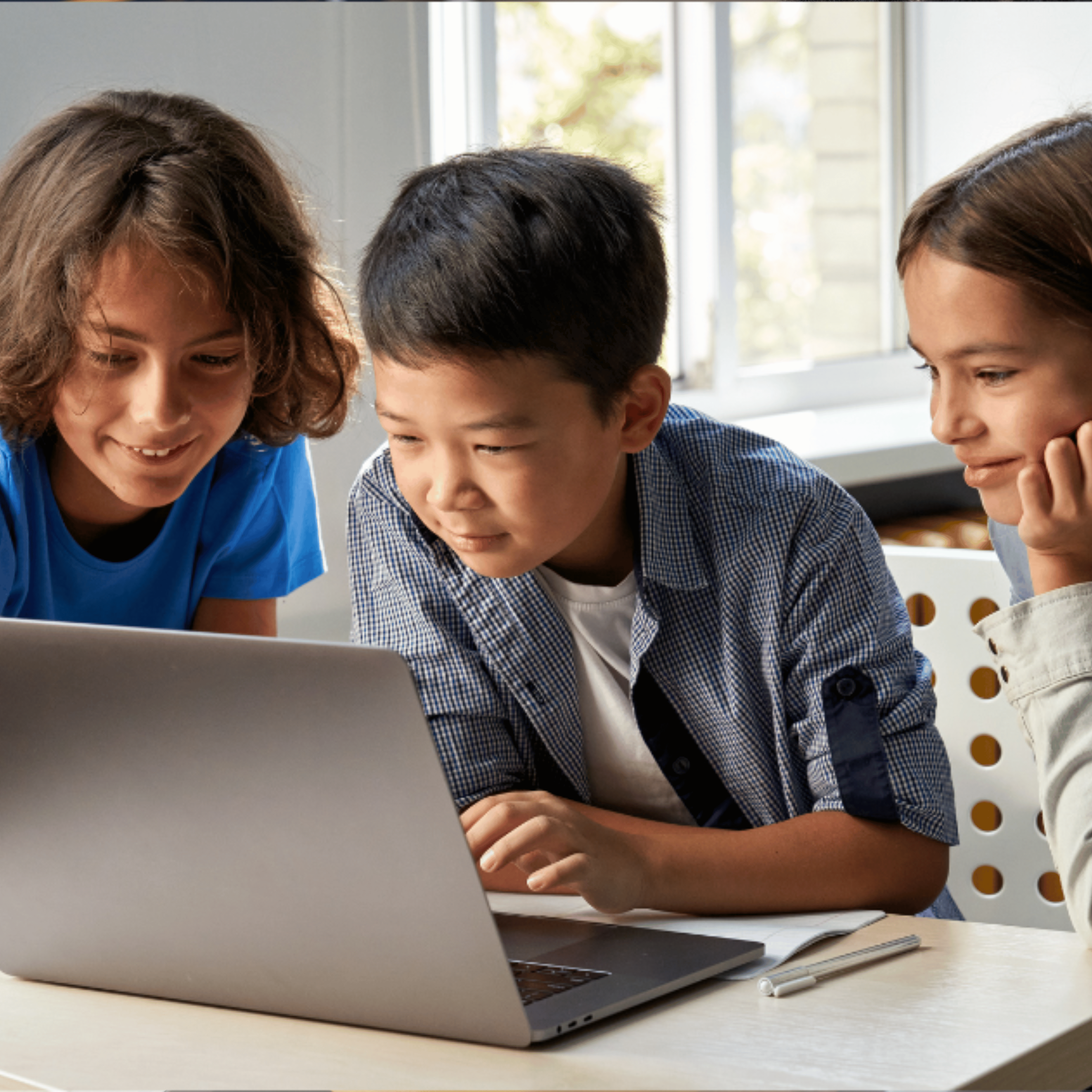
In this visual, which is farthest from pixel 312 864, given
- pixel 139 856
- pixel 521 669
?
pixel 521 669

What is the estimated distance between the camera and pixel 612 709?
108cm

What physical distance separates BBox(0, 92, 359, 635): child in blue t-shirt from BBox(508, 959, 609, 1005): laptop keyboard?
0.50m

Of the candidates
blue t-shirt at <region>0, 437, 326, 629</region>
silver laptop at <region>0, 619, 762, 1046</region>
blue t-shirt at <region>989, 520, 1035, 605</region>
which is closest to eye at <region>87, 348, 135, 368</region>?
blue t-shirt at <region>0, 437, 326, 629</region>

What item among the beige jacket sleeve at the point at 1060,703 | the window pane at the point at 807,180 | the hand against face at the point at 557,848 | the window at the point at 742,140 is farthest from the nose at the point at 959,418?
the window pane at the point at 807,180

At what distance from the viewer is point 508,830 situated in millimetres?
808

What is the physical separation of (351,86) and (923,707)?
892mm

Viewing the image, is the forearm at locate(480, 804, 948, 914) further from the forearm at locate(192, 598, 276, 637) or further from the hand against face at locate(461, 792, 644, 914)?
the forearm at locate(192, 598, 276, 637)

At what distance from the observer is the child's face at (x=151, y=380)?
→ 103 centimetres

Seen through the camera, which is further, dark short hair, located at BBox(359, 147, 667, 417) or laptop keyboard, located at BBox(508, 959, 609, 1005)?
dark short hair, located at BBox(359, 147, 667, 417)

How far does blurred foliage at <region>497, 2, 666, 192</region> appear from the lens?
6.91ft

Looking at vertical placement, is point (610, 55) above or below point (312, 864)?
above

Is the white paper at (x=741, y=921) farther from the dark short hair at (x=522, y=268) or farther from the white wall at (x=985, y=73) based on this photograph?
the white wall at (x=985, y=73)

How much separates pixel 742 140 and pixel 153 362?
1600 millimetres

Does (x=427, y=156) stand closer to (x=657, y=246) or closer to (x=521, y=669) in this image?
(x=657, y=246)
